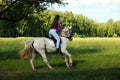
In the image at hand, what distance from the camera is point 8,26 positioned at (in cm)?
3259

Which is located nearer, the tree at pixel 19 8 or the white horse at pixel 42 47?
the white horse at pixel 42 47

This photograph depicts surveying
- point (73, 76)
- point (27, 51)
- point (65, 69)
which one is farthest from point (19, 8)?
point (73, 76)

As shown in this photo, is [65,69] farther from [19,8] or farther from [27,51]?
[19,8]

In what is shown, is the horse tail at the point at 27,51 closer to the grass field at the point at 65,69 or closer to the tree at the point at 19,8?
the grass field at the point at 65,69

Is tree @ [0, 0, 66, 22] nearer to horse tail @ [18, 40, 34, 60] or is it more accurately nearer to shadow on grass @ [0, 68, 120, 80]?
horse tail @ [18, 40, 34, 60]

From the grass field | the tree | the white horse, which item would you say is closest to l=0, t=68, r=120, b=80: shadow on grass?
the grass field

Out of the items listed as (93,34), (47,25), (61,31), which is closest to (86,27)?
(93,34)

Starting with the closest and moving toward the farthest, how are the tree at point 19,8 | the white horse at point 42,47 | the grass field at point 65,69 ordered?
→ the grass field at point 65,69 → the white horse at point 42,47 → the tree at point 19,8

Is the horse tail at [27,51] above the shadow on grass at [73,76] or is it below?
Result: below

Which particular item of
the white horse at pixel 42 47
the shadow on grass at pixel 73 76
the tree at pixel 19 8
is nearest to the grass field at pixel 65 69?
the shadow on grass at pixel 73 76

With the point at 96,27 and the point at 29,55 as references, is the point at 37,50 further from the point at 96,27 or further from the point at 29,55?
the point at 96,27

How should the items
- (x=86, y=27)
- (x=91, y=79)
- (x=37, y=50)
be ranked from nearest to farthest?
(x=91, y=79), (x=37, y=50), (x=86, y=27)

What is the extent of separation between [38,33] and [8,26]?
117988mm

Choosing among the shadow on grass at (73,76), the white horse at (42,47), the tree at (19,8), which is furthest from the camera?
the tree at (19,8)
